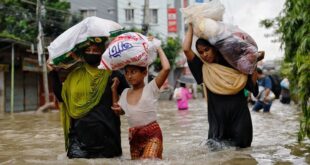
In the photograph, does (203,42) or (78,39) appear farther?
(203,42)

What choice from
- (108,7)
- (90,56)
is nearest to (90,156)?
(90,56)

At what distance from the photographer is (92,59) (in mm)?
4691

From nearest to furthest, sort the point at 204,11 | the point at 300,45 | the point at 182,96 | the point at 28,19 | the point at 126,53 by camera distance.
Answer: the point at 126,53 → the point at 300,45 → the point at 204,11 → the point at 182,96 → the point at 28,19

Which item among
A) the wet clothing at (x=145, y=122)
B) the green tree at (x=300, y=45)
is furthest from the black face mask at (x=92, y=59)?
the green tree at (x=300, y=45)

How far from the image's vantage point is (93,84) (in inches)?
181

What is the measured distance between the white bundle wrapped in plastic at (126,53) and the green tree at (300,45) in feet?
4.65

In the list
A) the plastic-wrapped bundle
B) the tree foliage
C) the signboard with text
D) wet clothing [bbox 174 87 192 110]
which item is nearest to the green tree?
the plastic-wrapped bundle

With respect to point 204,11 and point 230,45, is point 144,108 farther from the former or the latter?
point 204,11

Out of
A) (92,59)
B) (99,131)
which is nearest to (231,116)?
(99,131)

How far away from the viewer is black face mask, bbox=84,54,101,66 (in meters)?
4.69

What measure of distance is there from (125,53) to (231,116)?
160 centimetres

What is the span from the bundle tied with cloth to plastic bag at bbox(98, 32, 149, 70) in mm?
1047

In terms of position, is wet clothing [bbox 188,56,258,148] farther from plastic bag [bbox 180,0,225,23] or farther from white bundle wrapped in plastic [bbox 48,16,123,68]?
white bundle wrapped in plastic [bbox 48,16,123,68]

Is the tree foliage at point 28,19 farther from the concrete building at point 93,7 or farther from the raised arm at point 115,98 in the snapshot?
the raised arm at point 115,98
